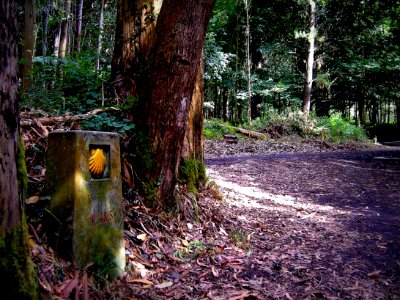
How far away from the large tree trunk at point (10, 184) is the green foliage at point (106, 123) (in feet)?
5.85

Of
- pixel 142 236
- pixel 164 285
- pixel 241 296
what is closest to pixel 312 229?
pixel 241 296

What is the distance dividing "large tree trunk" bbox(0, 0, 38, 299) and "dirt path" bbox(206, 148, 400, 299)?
1.53 metres

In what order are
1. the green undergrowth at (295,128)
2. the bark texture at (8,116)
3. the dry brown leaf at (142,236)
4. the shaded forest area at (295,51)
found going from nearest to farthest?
the bark texture at (8,116), the dry brown leaf at (142,236), the green undergrowth at (295,128), the shaded forest area at (295,51)

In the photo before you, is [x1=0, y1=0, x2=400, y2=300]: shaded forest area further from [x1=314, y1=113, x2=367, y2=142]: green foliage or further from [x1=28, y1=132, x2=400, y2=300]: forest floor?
[x1=314, y1=113, x2=367, y2=142]: green foliage

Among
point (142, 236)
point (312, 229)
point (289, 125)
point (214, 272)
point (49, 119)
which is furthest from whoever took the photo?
point (289, 125)

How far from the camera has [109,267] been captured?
2.71 m

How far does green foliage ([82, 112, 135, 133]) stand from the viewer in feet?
11.9

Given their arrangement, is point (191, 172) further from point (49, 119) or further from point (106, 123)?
point (49, 119)

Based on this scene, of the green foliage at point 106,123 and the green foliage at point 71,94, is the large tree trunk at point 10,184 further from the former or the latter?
the green foliage at point 71,94

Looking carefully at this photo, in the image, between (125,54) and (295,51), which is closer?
(125,54)

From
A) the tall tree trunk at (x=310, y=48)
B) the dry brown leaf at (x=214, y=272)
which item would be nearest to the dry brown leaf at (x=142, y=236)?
the dry brown leaf at (x=214, y=272)

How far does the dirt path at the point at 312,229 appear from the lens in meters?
3.00

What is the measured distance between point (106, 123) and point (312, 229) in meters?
3.17

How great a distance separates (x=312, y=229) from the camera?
15.8 ft
